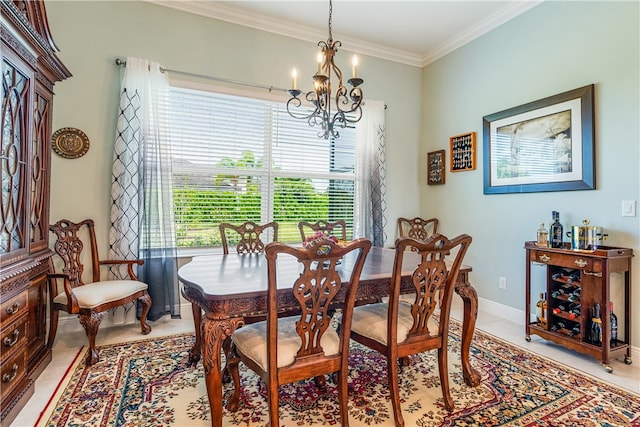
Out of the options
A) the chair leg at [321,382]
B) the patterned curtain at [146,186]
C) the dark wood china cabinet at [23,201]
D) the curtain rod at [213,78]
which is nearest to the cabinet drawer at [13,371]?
the dark wood china cabinet at [23,201]

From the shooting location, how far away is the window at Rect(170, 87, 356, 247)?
3.37 meters

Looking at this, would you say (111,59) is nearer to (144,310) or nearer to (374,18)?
(144,310)

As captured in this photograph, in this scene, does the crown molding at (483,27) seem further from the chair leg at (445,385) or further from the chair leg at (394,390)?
the chair leg at (394,390)

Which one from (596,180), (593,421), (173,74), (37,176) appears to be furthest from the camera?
(173,74)

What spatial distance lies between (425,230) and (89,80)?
12.6 ft

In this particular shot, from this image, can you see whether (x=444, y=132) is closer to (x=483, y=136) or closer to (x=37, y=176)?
(x=483, y=136)

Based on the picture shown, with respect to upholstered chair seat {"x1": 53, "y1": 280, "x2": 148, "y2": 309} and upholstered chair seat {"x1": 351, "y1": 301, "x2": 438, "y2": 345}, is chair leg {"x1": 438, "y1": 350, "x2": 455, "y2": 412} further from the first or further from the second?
upholstered chair seat {"x1": 53, "y1": 280, "x2": 148, "y2": 309}

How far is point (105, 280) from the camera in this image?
3029mm

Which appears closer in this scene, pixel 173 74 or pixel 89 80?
pixel 89 80

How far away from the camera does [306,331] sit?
1532 millimetres

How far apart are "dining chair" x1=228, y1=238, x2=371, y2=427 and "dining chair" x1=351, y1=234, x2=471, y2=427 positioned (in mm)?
233

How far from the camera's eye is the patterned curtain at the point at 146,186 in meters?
2.97

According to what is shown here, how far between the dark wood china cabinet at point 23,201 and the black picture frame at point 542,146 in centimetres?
372

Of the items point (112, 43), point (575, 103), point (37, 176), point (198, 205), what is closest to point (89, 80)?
point (112, 43)
